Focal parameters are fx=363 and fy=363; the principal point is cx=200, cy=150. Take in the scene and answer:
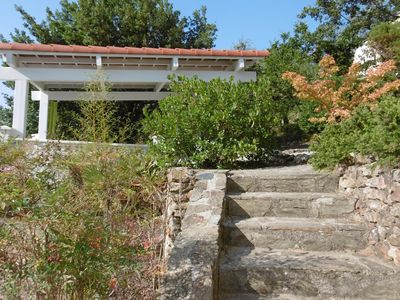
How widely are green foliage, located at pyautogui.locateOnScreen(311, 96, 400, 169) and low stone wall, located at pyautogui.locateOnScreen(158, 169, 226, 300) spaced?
1.17m

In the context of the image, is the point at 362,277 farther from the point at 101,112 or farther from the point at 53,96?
the point at 53,96

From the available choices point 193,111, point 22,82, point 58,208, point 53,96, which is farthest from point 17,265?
point 53,96

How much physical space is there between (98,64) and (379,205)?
5.36m

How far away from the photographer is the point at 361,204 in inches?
128

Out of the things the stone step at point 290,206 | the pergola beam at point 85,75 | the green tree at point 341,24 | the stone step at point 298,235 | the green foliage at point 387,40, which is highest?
the green tree at point 341,24

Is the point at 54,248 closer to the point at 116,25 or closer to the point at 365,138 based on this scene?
the point at 365,138

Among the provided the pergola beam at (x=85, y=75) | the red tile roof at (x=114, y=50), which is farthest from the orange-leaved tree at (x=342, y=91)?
the pergola beam at (x=85, y=75)

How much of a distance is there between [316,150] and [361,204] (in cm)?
101

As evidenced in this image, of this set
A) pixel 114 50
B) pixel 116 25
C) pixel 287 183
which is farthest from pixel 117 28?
pixel 287 183

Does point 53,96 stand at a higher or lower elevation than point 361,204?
higher

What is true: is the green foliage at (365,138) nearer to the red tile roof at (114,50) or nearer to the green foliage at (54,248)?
the green foliage at (54,248)

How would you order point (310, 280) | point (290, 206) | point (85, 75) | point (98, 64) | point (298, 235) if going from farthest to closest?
point (85, 75), point (98, 64), point (290, 206), point (298, 235), point (310, 280)

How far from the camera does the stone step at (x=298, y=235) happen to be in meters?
3.00

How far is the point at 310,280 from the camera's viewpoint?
99.4 inches
